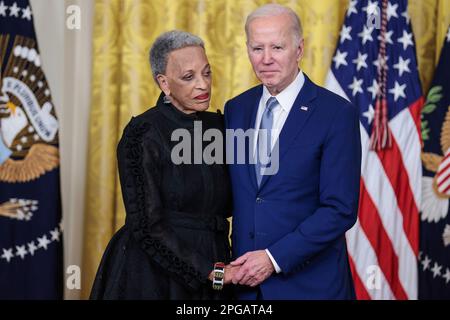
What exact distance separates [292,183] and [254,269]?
0.33 m

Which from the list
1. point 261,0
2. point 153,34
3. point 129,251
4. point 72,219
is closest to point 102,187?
point 72,219

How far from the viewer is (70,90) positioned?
430 cm

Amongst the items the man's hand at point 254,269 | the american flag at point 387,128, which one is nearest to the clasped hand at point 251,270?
the man's hand at point 254,269

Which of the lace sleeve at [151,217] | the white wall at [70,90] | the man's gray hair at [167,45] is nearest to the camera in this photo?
the lace sleeve at [151,217]

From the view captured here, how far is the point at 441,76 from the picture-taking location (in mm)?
4148

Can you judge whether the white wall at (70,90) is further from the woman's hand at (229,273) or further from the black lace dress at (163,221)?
the woman's hand at (229,273)

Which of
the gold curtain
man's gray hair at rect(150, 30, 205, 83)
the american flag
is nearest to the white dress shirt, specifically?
man's gray hair at rect(150, 30, 205, 83)

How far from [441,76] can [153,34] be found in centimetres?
174

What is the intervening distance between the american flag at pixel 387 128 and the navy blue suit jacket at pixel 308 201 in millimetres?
1560

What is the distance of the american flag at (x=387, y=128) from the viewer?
163 inches

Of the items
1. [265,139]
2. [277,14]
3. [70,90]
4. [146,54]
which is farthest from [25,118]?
[277,14]

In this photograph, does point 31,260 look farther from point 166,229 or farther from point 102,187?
point 166,229

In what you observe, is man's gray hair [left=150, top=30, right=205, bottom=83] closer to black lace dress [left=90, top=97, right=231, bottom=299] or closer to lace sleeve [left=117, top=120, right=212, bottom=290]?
black lace dress [left=90, top=97, right=231, bottom=299]

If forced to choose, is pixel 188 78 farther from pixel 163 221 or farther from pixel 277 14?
pixel 163 221
